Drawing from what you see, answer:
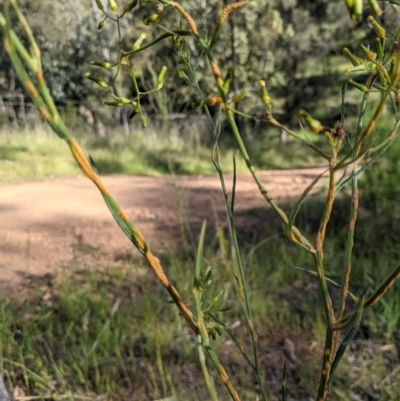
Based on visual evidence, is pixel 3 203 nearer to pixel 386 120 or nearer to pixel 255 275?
pixel 255 275

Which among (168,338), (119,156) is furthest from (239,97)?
(119,156)

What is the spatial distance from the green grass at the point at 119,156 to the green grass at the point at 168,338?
2879 millimetres

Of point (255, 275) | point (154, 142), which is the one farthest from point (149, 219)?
point (154, 142)

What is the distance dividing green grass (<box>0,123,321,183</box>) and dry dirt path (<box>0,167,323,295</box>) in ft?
1.89

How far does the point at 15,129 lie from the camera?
7809 mm

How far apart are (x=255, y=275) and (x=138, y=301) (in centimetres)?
56

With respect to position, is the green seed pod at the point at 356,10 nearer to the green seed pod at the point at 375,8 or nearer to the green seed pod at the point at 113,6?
the green seed pod at the point at 375,8

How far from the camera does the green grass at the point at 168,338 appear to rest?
1526mm

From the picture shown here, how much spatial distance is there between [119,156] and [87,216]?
3275mm

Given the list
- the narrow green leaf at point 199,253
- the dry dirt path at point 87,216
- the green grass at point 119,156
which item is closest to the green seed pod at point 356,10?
the narrow green leaf at point 199,253

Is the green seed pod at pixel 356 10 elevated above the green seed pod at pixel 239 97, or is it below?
above

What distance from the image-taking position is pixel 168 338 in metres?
1.76

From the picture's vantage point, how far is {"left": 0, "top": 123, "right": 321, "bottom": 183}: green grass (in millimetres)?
5559

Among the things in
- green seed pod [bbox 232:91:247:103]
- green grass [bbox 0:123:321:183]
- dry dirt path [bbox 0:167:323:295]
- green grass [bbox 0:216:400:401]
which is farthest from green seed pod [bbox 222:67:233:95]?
green grass [bbox 0:123:321:183]
